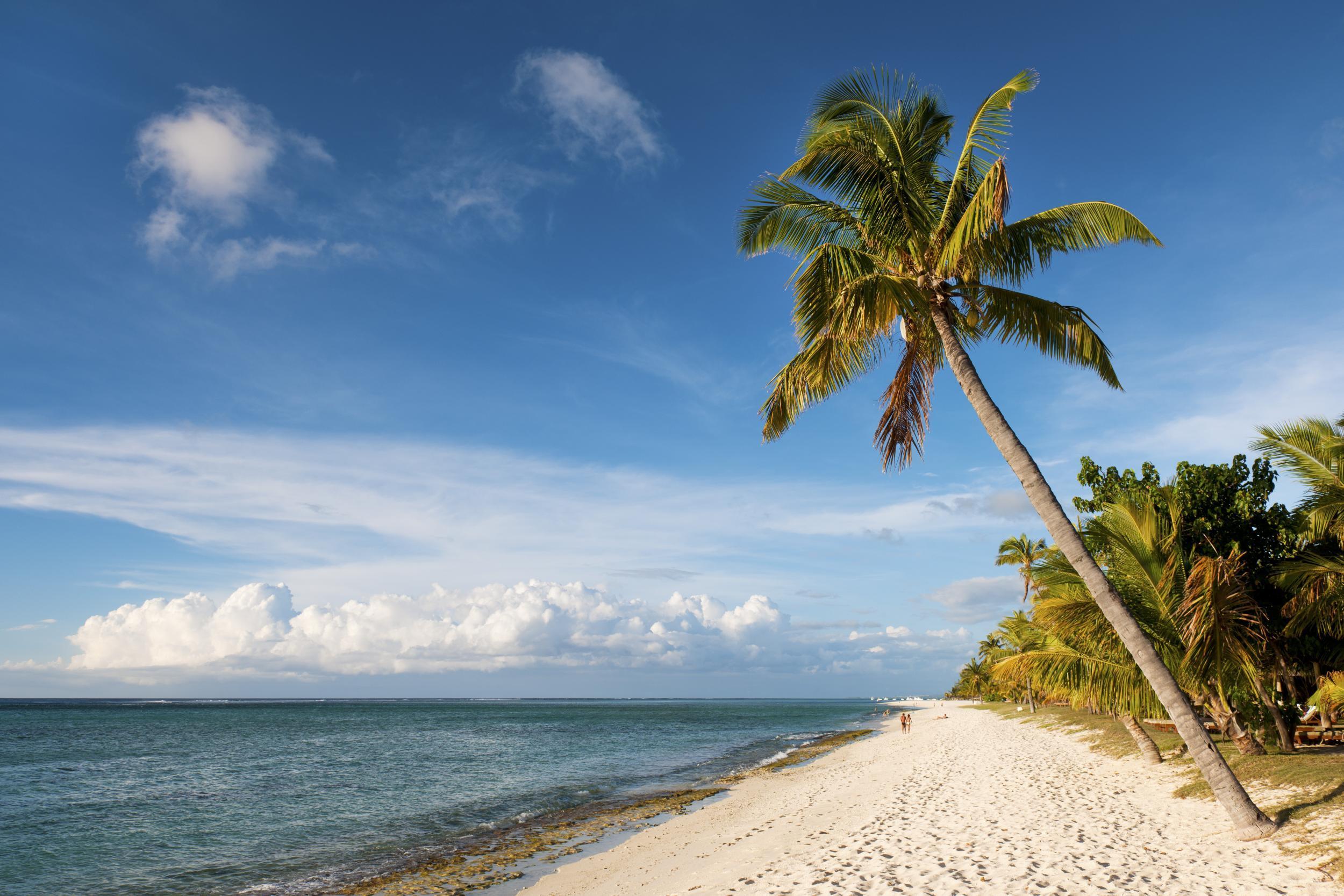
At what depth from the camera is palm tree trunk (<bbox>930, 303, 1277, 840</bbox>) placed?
813 cm

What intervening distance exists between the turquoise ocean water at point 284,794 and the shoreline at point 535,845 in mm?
910

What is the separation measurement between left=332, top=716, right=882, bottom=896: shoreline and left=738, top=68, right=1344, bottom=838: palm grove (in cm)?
932

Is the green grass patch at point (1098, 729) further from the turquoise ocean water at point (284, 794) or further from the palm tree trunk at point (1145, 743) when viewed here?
the turquoise ocean water at point (284, 794)

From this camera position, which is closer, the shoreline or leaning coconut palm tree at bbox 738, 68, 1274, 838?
leaning coconut palm tree at bbox 738, 68, 1274, 838

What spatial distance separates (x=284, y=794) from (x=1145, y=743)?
27.1 m

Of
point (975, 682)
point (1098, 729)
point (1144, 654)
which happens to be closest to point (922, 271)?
point (1144, 654)

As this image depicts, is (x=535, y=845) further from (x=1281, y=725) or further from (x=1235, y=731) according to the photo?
(x=1281, y=725)

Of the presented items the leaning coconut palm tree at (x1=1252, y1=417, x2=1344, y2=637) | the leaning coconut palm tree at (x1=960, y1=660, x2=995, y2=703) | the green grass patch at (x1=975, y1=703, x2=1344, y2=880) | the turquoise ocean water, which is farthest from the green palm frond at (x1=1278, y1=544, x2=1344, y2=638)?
the leaning coconut palm tree at (x1=960, y1=660, x2=995, y2=703)

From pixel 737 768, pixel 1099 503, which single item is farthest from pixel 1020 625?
pixel 737 768

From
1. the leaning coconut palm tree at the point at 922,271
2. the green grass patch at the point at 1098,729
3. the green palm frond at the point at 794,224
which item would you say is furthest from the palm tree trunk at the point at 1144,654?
the green grass patch at the point at 1098,729

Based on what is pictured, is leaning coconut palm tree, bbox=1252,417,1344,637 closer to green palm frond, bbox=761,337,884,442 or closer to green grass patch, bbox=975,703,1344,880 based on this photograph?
green grass patch, bbox=975,703,1344,880

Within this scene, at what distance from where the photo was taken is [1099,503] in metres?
19.3

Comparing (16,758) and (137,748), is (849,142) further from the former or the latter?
(137,748)

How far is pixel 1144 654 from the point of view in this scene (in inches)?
324
